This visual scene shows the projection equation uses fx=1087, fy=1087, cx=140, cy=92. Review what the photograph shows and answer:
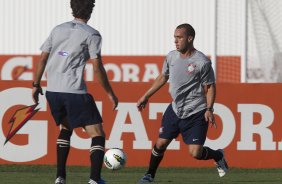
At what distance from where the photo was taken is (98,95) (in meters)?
16.7

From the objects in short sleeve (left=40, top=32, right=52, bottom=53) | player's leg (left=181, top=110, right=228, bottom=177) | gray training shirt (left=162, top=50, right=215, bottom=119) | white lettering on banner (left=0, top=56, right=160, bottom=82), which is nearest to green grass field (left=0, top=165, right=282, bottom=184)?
player's leg (left=181, top=110, right=228, bottom=177)

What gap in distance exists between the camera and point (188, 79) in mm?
13242

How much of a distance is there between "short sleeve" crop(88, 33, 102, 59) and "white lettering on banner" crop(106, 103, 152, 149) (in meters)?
5.15

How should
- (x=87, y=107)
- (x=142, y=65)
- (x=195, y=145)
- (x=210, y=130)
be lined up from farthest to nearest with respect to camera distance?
(x=142, y=65) → (x=210, y=130) → (x=195, y=145) → (x=87, y=107)

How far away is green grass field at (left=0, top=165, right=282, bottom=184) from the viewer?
46.1ft

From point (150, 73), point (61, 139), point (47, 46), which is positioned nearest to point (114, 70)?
point (150, 73)

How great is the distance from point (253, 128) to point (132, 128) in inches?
72.8

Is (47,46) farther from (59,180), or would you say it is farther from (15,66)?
(15,66)

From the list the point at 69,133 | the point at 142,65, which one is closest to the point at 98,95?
the point at 69,133

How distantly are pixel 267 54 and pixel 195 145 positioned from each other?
1738cm

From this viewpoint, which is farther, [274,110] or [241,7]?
[241,7]

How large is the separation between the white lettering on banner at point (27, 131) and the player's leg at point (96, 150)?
4.88m

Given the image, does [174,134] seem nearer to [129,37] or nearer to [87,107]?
[87,107]

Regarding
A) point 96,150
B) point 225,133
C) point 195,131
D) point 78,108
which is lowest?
point 225,133
